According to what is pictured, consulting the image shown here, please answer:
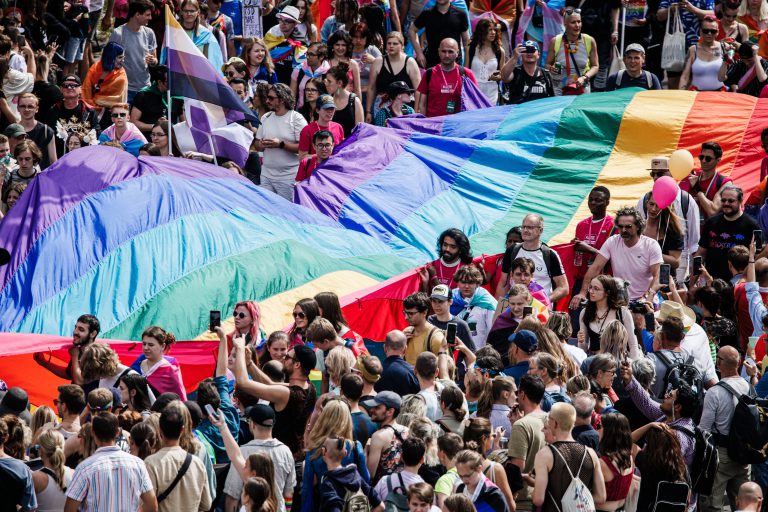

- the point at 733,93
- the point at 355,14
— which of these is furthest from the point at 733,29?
the point at 355,14

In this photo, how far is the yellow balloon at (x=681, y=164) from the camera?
13.4 meters

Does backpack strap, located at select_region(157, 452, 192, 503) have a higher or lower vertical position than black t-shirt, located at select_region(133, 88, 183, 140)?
higher

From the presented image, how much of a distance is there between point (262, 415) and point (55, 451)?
3.76 feet

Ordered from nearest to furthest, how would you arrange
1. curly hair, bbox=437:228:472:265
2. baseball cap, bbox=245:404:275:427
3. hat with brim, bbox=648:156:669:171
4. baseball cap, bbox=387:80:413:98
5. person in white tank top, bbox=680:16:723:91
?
baseball cap, bbox=245:404:275:427
curly hair, bbox=437:228:472:265
hat with brim, bbox=648:156:669:171
baseball cap, bbox=387:80:413:98
person in white tank top, bbox=680:16:723:91

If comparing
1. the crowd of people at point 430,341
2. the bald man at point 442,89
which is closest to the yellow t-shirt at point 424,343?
the crowd of people at point 430,341

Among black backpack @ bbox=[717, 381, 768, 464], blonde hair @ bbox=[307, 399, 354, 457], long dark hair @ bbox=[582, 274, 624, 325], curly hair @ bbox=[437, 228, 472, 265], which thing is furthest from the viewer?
curly hair @ bbox=[437, 228, 472, 265]

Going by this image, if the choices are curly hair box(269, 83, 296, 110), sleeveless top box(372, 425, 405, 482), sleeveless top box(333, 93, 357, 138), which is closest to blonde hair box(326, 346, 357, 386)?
sleeveless top box(372, 425, 405, 482)

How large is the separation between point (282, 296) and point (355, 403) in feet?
11.5

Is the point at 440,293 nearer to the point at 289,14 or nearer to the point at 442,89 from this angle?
the point at 442,89

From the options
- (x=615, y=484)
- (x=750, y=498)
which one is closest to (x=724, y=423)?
(x=750, y=498)

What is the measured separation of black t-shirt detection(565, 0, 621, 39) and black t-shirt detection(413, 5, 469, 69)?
4.82 feet

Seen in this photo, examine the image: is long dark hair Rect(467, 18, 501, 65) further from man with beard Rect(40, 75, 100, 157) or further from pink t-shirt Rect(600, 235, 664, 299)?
pink t-shirt Rect(600, 235, 664, 299)

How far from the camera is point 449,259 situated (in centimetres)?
1202

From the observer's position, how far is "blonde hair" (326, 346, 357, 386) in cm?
909
